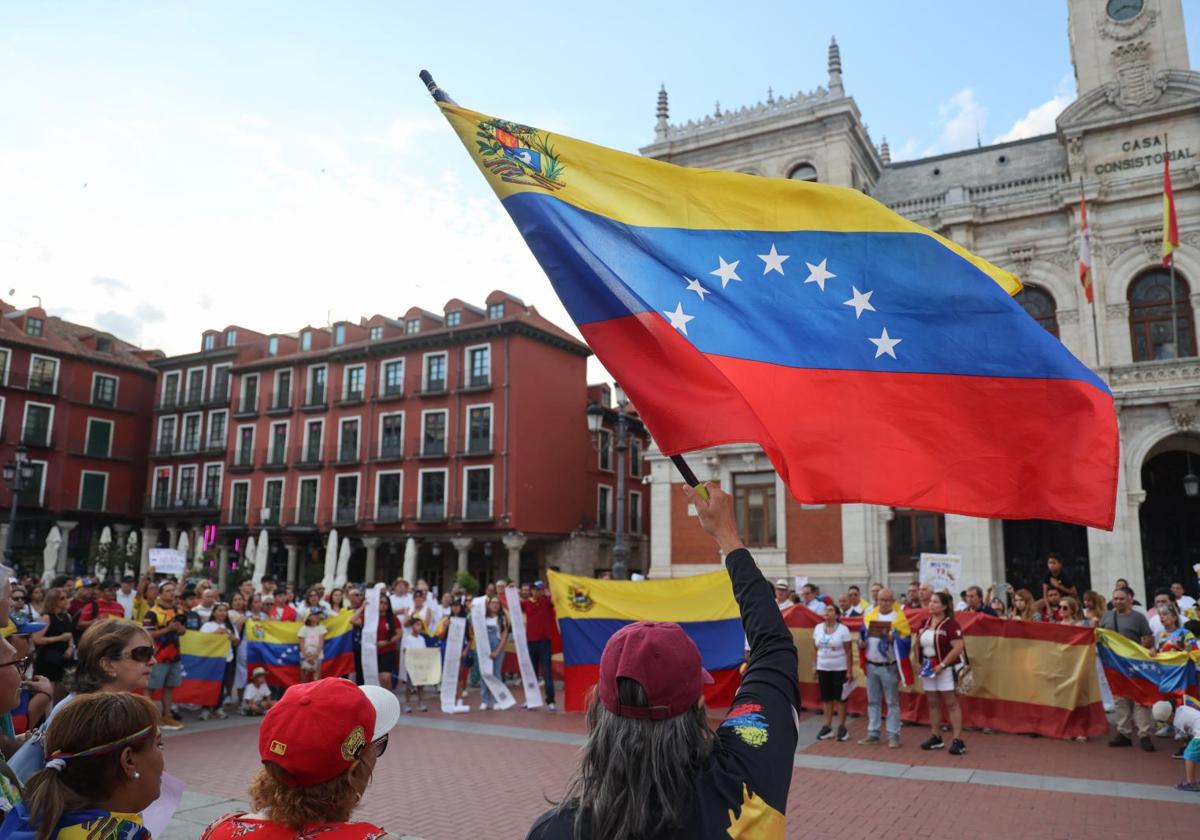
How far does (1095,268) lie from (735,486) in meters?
13.4

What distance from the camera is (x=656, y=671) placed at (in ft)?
6.61

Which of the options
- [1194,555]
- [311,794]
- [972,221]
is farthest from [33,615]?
[1194,555]

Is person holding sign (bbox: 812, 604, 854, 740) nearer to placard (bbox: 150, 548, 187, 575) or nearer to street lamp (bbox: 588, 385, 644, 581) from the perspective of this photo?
street lamp (bbox: 588, 385, 644, 581)

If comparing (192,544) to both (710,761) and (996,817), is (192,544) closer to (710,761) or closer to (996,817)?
(996,817)

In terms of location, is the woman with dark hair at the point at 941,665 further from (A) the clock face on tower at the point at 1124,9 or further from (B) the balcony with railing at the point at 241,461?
(B) the balcony with railing at the point at 241,461

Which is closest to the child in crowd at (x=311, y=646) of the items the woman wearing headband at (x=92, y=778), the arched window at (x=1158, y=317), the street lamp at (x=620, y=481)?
the street lamp at (x=620, y=481)

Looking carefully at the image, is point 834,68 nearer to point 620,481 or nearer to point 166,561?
point 620,481

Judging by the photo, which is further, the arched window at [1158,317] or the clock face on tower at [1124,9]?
the clock face on tower at [1124,9]

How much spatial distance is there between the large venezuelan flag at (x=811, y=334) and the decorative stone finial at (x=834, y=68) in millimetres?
28867

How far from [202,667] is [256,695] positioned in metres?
1.04

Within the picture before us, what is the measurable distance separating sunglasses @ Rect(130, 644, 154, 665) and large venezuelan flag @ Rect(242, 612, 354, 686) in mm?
9987

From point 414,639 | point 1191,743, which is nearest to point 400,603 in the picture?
point 414,639

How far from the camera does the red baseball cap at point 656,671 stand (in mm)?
2018

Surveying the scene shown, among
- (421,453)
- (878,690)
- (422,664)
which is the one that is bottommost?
(422,664)
